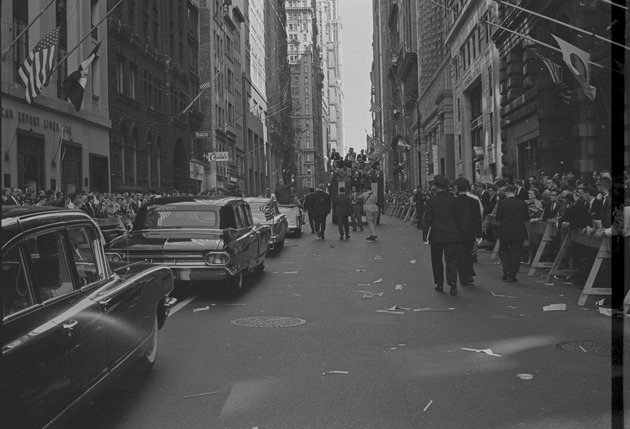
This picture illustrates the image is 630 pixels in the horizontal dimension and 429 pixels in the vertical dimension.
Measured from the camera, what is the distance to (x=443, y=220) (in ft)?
38.3

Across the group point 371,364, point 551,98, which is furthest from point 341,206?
point 371,364

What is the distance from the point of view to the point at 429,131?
6334cm

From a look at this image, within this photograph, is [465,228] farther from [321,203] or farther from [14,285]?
[321,203]

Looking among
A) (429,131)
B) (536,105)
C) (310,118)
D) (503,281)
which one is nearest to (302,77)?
(310,118)

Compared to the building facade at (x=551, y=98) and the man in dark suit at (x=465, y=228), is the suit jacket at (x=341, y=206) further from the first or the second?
the man in dark suit at (x=465, y=228)

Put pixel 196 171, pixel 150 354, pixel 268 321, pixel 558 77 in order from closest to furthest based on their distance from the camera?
1. pixel 150 354
2. pixel 268 321
3. pixel 558 77
4. pixel 196 171

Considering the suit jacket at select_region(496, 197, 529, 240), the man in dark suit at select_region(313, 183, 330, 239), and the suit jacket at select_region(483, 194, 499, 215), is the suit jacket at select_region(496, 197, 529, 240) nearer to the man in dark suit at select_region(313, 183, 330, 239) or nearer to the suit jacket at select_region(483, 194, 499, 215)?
the suit jacket at select_region(483, 194, 499, 215)

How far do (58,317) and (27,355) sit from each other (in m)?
0.56

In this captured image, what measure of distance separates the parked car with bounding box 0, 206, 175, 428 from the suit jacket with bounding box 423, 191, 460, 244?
664 cm

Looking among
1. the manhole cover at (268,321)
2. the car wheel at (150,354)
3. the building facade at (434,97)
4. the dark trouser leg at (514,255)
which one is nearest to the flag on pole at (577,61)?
the dark trouser leg at (514,255)

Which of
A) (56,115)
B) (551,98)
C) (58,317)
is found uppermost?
(551,98)

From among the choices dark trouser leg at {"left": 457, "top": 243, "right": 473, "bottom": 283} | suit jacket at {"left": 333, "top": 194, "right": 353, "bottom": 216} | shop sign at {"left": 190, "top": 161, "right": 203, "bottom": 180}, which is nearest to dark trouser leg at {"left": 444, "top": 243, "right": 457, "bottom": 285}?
dark trouser leg at {"left": 457, "top": 243, "right": 473, "bottom": 283}

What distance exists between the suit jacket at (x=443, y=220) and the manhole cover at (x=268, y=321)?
3392 mm

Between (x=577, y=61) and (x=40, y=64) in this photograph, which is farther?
(x=40, y=64)
